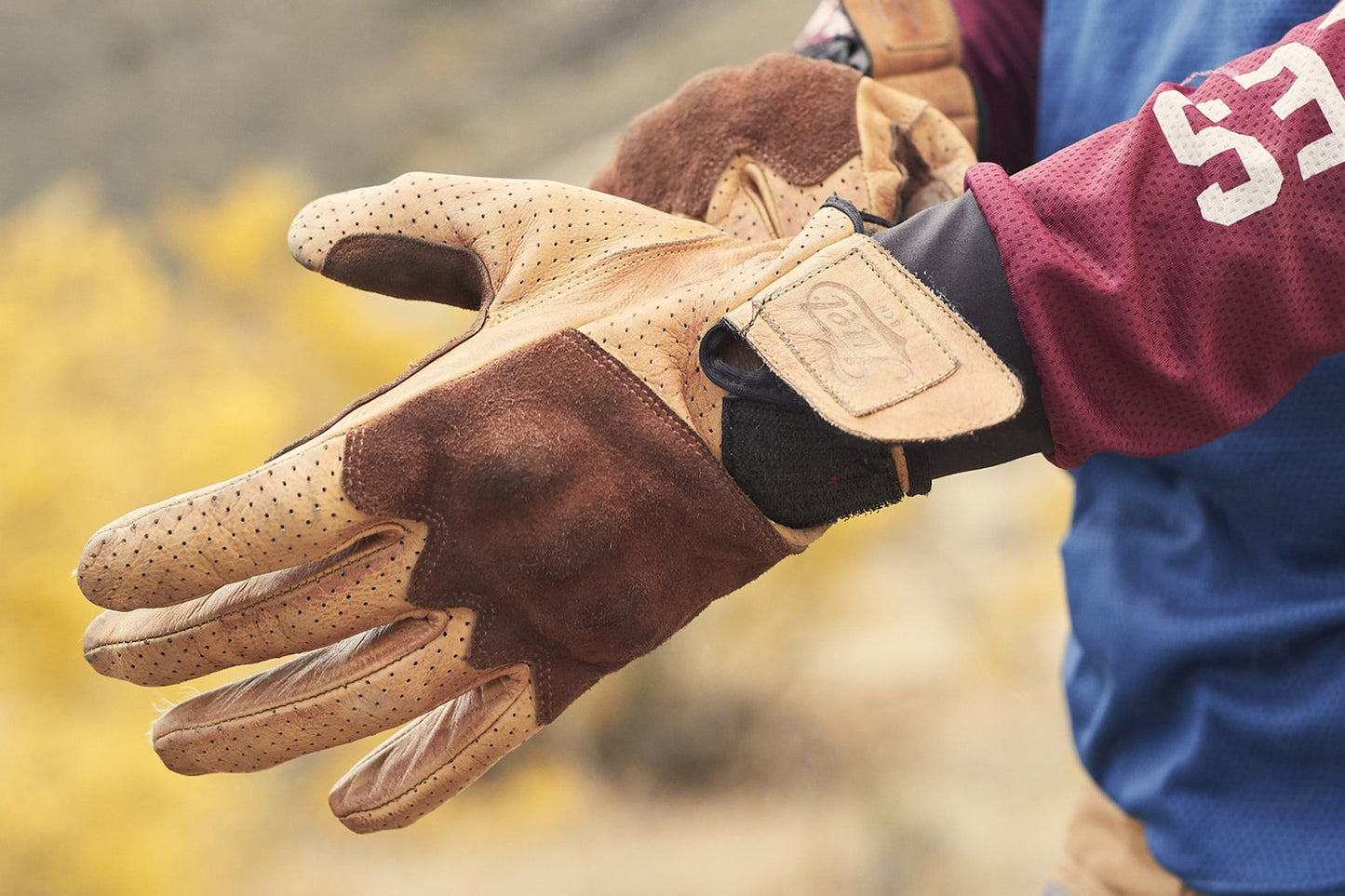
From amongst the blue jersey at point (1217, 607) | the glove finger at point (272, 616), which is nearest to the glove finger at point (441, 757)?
the glove finger at point (272, 616)

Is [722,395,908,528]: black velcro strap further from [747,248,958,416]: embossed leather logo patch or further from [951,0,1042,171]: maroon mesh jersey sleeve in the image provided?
[951,0,1042,171]: maroon mesh jersey sleeve

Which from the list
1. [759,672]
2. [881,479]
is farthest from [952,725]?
[881,479]

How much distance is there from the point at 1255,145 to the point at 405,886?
12.1 feet

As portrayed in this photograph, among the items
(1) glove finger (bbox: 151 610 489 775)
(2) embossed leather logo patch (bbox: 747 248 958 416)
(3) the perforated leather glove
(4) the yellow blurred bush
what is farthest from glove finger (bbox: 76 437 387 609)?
(4) the yellow blurred bush

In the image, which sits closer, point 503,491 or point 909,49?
point 503,491

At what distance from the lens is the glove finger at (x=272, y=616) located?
35.4 inches

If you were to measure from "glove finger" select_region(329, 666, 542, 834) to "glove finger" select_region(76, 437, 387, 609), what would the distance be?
7.7 inches

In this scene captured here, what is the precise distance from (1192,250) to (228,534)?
75 centimetres

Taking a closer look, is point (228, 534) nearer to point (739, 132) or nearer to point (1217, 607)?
point (739, 132)

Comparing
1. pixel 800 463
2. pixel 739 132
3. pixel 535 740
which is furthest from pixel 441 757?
pixel 535 740

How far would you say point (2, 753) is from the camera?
224cm

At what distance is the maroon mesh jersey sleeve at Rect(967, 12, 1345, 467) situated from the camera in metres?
0.76

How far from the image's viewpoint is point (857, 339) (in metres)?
0.82

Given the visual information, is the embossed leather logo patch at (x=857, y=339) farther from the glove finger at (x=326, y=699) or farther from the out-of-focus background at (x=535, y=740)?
the out-of-focus background at (x=535, y=740)
